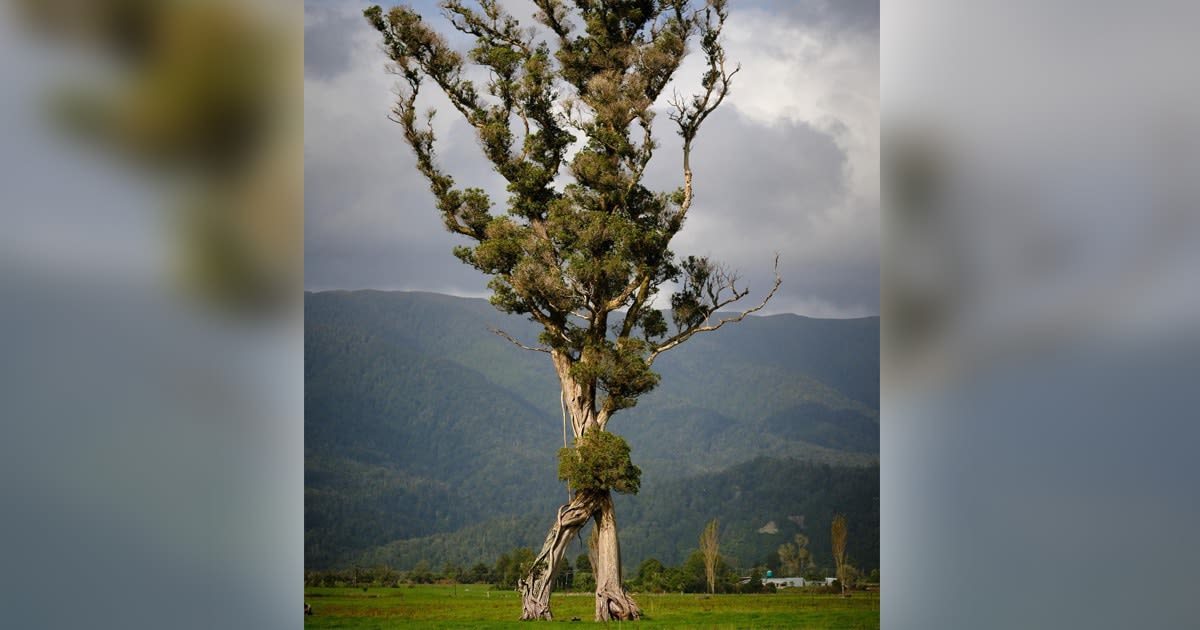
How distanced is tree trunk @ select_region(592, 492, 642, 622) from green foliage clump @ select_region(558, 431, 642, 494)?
0.74 ft

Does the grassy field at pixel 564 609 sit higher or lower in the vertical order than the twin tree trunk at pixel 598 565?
lower

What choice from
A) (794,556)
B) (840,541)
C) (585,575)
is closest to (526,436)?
(585,575)

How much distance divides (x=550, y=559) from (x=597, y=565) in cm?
32

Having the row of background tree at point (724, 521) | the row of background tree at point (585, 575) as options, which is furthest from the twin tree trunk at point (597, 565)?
the row of background tree at point (724, 521)

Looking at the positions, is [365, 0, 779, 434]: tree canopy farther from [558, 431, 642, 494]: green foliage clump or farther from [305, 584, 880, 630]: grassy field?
[305, 584, 880, 630]: grassy field

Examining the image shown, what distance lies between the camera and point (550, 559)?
22.1ft

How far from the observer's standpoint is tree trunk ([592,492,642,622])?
6.73 m

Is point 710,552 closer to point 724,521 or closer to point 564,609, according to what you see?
point 724,521

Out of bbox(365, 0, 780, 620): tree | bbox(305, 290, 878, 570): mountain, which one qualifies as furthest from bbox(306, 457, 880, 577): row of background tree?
bbox(365, 0, 780, 620): tree

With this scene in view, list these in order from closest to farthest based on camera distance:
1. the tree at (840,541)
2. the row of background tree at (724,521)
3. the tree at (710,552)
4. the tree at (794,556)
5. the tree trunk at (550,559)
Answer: the tree trunk at (550,559) → the tree at (840,541) → the tree at (710,552) → the tree at (794,556) → the row of background tree at (724,521)

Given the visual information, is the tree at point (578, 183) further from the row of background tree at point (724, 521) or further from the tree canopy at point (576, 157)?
the row of background tree at point (724, 521)

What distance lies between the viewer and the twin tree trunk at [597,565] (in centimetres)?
671
